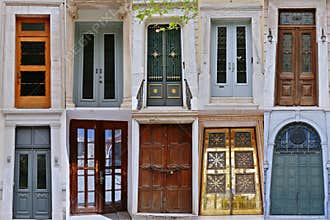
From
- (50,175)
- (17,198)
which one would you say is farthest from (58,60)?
(17,198)

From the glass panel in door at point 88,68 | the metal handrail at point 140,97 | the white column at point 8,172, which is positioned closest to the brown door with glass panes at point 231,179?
the metal handrail at point 140,97

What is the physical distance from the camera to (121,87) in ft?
13.3

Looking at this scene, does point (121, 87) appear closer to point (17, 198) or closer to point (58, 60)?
point (58, 60)

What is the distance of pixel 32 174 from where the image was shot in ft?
13.1

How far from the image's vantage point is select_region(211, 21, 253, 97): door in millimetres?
3768

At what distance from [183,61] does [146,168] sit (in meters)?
0.97

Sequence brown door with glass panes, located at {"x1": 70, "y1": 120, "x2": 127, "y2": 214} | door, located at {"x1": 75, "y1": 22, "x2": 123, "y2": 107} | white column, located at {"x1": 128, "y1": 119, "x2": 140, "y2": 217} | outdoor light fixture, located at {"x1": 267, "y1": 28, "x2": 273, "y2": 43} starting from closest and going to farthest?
1. outdoor light fixture, located at {"x1": 267, "y1": 28, "x2": 273, "y2": 43}
2. white column, located at {"x1": 128, "y1": 119, "x2": 140, "y2": 217}
3. door, located at {"x1": 75, "y1": 22, "x2": 123, "y2": 107}
4. brown door with glass panes, located at {"x1": 70, "y1": 120, "x2": 127, "y2": 214}

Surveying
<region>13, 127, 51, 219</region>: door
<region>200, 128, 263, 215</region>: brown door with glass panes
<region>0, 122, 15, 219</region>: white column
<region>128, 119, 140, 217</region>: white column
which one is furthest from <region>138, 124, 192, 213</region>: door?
<region>0, 122, 15, 219</region>: white column

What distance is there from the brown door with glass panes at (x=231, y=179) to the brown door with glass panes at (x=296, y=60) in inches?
17.8

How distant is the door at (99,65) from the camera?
4.05 m

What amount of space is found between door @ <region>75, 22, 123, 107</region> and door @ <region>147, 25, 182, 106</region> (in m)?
0.35

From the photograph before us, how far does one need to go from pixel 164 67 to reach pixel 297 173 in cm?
144

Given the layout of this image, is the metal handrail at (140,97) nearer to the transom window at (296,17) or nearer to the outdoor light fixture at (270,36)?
the outdoor light fixture at (270,36)

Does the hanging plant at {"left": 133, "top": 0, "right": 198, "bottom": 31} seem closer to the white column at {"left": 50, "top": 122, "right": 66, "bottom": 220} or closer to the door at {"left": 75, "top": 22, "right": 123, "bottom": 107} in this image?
the door at {"left": 75, "top": 22, "right": 123, "bottom": 107}
